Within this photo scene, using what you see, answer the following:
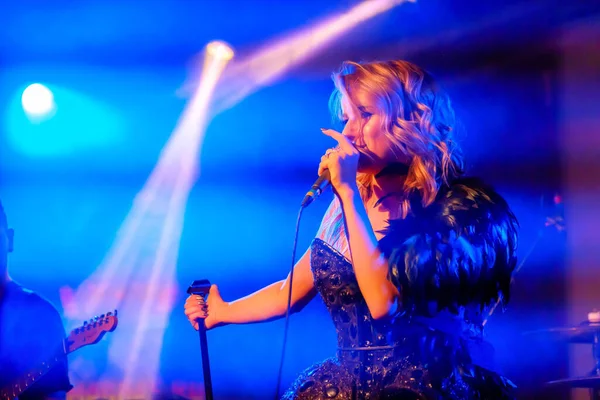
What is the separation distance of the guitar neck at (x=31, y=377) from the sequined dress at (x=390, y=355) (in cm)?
112

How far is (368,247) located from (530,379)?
1692 millimetres

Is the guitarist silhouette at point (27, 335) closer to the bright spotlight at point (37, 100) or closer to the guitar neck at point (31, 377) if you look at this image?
the guitar neck at point (31, 377)

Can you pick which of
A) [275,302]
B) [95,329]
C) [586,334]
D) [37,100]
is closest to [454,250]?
[275,302]

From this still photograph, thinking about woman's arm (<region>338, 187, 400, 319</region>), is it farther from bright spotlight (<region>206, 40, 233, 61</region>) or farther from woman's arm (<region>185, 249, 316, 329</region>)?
bright spotlight (<region>206, 40, 233, 61</region>)

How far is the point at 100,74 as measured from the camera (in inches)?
114

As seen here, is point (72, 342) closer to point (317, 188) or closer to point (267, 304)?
point (267, 304)

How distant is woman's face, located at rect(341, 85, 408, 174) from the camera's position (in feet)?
5.47

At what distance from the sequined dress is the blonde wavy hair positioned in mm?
166

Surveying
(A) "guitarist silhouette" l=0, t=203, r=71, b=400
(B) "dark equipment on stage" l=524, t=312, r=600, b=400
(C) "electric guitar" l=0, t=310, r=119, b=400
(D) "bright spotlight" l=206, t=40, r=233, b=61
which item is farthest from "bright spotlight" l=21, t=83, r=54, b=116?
(B) "dark equipment on stage" l=524, t=312, r=600, b=400

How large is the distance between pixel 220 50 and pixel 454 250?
1728 millimetres

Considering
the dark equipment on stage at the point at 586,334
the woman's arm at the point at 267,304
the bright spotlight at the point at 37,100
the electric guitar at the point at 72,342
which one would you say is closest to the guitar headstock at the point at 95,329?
the electric guitar at the point at 72,342

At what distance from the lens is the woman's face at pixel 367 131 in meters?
1.67

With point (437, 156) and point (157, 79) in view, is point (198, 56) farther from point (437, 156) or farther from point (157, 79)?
point (437, 156)

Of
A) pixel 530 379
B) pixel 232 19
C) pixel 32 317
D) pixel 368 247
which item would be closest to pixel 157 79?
pixel 232 19
